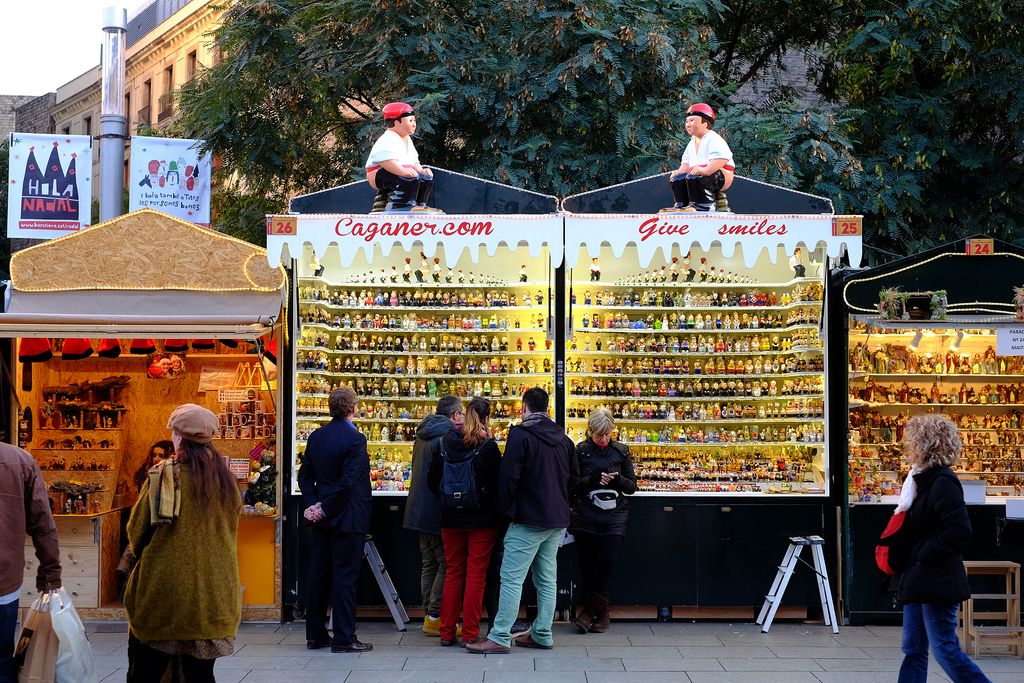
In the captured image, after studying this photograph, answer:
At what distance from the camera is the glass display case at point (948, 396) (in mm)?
8602

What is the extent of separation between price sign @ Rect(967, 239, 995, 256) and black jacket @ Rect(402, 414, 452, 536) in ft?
13.7

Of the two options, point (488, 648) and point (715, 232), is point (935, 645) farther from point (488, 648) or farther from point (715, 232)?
point (715, 232)

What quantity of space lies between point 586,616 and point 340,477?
7.13 ft

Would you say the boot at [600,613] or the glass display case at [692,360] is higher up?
the glass display case at [692,360]

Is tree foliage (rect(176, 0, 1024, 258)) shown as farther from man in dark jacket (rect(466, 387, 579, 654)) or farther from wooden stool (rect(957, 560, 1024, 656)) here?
wooden stool (rect(957, 560, 1024, 656))

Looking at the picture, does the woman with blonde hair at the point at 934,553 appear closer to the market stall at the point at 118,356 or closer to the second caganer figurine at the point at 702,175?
the second caganer figurine at the point at 702,175

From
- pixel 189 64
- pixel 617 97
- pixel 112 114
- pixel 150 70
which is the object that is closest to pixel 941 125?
pixel 617 97

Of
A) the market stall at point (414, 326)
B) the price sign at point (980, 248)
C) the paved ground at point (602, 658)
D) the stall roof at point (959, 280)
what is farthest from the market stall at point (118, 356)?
the price sign at point (980, 248)

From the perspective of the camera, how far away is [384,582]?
7762 millimetres

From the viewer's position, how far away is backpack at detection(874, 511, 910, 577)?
524 cm

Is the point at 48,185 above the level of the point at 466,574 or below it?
above

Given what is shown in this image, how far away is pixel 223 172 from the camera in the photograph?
14609 mm

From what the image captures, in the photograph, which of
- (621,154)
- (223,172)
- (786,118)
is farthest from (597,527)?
(223,172)

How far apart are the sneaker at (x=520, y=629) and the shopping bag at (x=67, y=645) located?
316 centimetres
